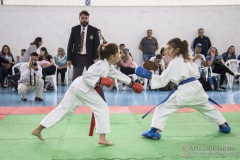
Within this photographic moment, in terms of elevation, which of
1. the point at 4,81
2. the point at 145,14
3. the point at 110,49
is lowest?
the point at 4,81

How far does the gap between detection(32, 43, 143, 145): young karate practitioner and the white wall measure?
315 inches

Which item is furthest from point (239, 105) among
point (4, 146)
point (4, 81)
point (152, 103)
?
point (4, 81)

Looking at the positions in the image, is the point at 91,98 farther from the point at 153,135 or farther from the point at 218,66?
the point at 218,66

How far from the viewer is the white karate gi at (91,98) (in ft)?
11.1

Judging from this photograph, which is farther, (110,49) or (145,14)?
(145,14)

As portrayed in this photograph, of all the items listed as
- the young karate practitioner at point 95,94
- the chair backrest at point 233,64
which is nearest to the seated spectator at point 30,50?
the young karate practitioner at point 95,94

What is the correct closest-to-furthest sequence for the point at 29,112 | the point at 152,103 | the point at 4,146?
the point at 4,146
the point at 29,112
the point at 152,103

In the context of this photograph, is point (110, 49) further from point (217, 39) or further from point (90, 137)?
point (217, 39)

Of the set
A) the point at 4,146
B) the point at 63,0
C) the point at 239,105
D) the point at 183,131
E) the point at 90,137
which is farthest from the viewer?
the point at 63,0

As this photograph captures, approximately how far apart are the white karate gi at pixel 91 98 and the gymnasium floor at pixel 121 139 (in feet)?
0.82

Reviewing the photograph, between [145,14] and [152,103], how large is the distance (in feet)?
18.4

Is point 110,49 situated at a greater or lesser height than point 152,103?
greater

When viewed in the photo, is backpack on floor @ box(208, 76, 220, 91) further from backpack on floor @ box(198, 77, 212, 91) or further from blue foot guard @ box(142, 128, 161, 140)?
blue foot guard @ box(142, 128, 161, 140)

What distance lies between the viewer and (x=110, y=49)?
11.4ft
